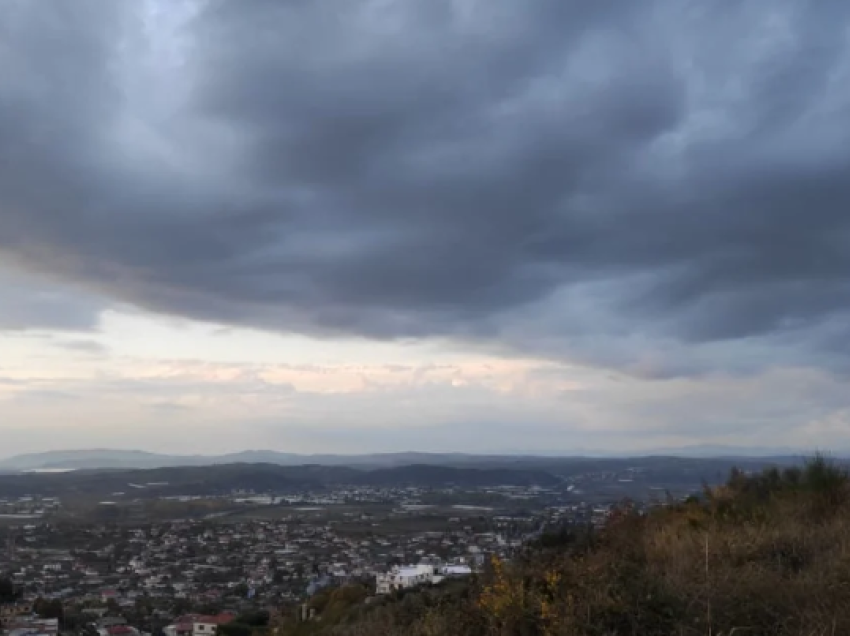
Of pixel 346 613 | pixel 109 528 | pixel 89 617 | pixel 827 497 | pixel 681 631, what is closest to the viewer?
pixel 681 631

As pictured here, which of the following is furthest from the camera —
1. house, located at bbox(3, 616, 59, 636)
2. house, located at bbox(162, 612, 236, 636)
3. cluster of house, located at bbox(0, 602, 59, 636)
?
house, located at bbox(162, 612, 236, 636)

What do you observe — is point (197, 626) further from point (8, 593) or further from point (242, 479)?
point (242, 479)

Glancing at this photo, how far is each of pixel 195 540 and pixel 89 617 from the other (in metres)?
33.9

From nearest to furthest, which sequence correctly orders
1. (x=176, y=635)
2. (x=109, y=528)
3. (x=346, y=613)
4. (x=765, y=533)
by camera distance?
(x=765, y=533) → (x=346, y=613) → (x=176, y=635) → (x=109, y=528)

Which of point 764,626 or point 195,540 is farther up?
point 764,626

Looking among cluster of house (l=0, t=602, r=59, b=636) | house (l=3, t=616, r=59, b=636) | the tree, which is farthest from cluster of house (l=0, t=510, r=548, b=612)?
house (l=3, t=616, r=59, b=636)

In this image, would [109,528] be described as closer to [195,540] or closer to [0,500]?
[195,540]

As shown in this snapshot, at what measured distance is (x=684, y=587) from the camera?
20.0ft

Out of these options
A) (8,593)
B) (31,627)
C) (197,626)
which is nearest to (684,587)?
(197,626)

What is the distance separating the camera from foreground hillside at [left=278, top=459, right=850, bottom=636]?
5594 millimetres

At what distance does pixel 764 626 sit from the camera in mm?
5547

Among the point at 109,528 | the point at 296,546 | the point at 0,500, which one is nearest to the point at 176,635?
the point at 296,546

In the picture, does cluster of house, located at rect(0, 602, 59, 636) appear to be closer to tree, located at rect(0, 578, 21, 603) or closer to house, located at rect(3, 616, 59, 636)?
house, located at rect(3, 616, 59, 636)

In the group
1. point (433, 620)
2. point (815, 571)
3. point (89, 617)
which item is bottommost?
point (89, 617)
